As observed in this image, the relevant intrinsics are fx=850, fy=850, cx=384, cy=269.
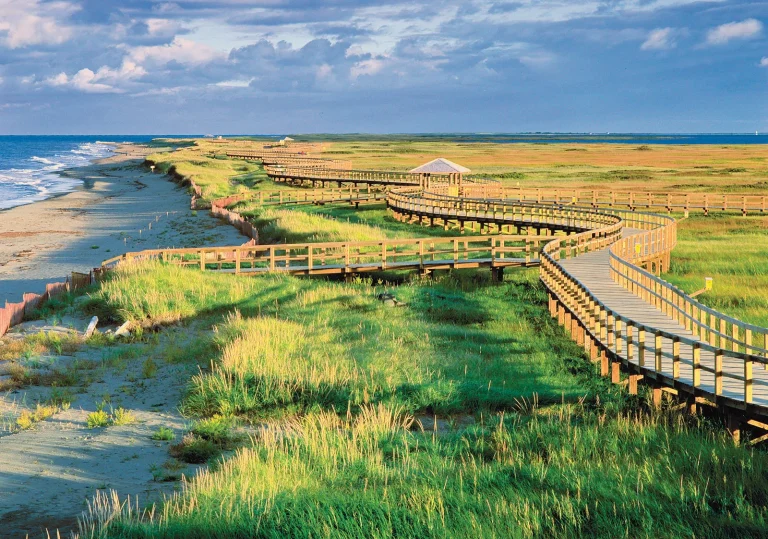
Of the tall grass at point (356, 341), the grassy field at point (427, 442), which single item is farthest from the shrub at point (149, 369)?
the grassy field at point (427, 442)

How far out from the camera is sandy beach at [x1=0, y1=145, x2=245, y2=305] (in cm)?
3659

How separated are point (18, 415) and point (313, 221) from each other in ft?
85.4

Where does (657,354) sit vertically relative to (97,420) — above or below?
above

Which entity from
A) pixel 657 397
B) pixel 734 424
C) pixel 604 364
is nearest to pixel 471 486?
pixel 734 424

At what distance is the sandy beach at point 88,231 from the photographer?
36594 mm

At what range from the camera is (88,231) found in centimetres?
5038

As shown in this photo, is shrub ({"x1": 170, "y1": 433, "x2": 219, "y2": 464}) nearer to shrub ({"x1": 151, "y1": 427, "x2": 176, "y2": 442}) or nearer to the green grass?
shrub ({"x1": 151, "y1": 427, "x2": 176, "y2": 442})

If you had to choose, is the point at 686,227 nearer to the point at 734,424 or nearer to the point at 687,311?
the point at 687,311

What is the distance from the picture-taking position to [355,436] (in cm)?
1257

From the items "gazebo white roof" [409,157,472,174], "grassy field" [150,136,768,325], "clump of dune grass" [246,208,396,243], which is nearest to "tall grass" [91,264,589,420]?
"grassy field" [150,136,768,325]

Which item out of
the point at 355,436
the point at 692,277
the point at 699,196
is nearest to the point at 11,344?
the point at 355,436

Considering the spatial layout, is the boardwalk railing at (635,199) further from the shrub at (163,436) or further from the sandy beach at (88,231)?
the shrub at (163,436)

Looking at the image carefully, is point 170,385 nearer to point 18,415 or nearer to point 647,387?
point 18,415

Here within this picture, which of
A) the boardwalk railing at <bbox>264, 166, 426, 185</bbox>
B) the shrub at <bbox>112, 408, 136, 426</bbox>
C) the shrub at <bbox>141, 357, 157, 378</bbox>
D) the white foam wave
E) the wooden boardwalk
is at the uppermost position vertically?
the boardwalk railing at <bbox>264, 166, 426, 185</bbox>
